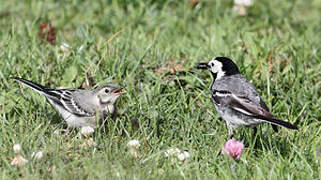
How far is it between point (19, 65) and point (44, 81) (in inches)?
16.9

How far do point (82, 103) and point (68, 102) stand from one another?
0.16 meters

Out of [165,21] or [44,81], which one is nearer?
[44,81]

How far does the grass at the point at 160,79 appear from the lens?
5254mm

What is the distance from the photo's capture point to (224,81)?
21.4ft

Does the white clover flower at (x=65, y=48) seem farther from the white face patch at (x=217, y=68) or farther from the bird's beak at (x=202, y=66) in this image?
the white face patch at (x=217, y=68)

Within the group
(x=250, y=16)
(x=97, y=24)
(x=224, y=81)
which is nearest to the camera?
(x=224, y=81)

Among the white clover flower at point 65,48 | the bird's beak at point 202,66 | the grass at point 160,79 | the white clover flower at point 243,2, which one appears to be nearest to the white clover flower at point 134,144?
the grass at point 160,79

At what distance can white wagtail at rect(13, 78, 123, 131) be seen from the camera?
6309 millimetres

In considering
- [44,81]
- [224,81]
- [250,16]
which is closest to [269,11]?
[250,16]

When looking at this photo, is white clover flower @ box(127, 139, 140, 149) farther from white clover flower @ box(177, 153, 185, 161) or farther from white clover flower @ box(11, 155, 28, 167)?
white clover flower @ box(11, 155, 28, 167)

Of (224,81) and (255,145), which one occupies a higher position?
(224,81)

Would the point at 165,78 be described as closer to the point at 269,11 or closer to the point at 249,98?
the point at 249,98

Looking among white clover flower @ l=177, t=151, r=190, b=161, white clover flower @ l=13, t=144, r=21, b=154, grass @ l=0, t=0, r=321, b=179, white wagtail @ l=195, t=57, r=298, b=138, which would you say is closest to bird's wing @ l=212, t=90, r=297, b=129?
white wagtail @ l=195, t=57, r=298, b=138

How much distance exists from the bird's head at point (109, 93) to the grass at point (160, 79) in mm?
228
